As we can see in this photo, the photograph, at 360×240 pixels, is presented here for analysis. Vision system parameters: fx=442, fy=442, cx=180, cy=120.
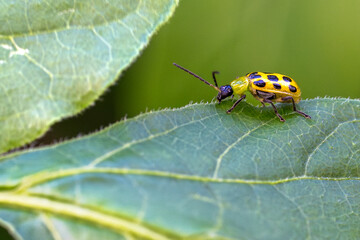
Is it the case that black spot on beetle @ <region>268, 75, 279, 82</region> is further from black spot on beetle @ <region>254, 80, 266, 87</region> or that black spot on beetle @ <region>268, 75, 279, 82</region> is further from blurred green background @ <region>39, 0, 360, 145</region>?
blurred green background @ <region>39, 0, 360, 145</region>

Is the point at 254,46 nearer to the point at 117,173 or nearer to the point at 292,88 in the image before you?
the point at 292,88

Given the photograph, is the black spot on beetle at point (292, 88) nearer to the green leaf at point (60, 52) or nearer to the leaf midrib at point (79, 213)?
the green leaf at point (60, 52)

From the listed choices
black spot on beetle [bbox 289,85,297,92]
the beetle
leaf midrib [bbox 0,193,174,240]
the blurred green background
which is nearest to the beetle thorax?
the beetle

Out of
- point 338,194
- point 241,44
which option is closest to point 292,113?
point 338,194

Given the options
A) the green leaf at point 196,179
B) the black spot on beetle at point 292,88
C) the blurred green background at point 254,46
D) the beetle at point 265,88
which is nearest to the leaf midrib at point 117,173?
the green leaf at point 196,179

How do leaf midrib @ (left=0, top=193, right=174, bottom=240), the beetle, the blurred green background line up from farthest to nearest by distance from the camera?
the blurred green background → the beetle → leaf midrib @ (left=0, top=193, right=174, bottom=240)

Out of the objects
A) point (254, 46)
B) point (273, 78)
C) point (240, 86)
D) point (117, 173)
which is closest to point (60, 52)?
point (117, 173)

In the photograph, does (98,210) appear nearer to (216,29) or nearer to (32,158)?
(32,158)
